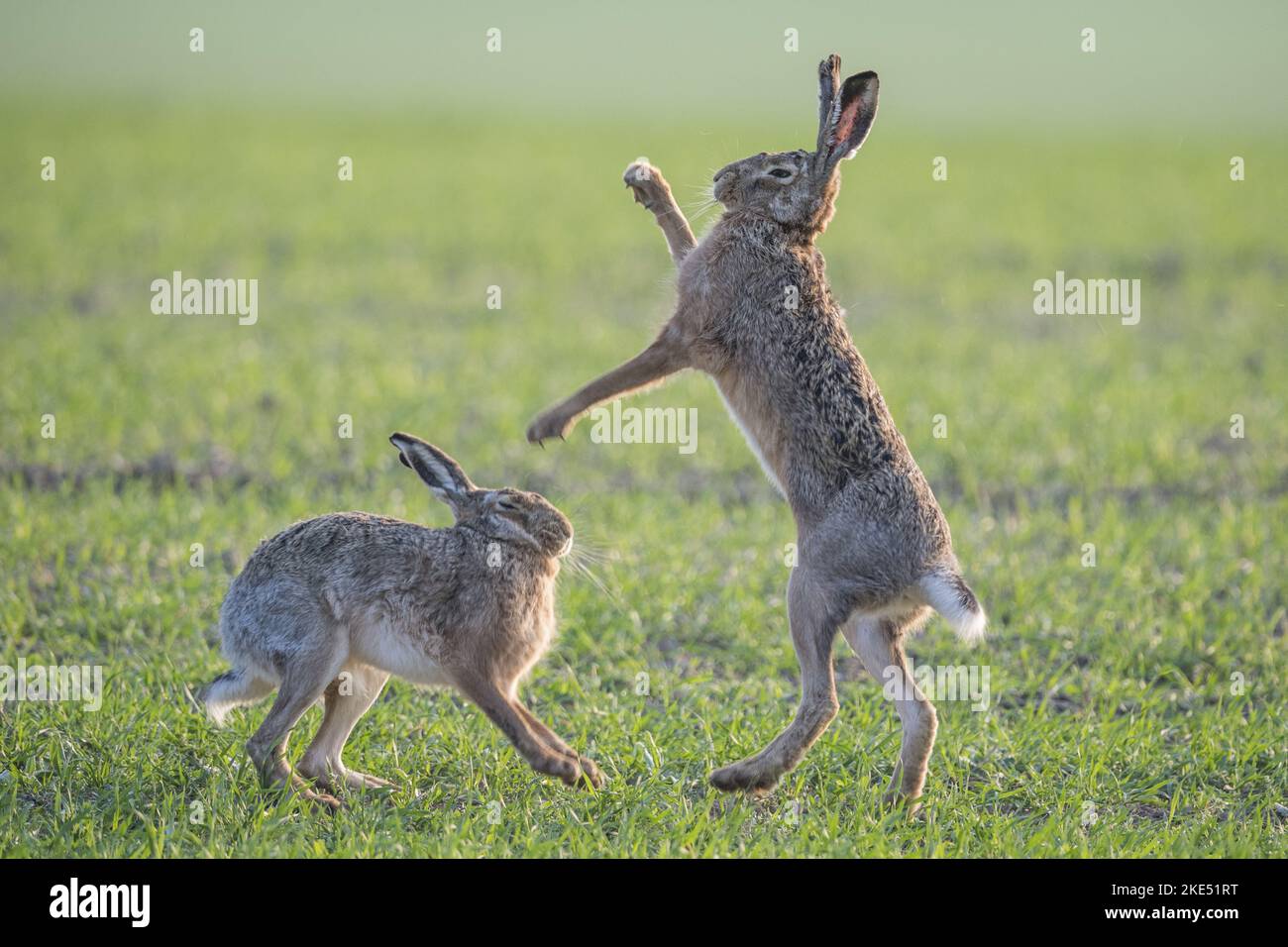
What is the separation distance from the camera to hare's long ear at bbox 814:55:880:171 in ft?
17.9

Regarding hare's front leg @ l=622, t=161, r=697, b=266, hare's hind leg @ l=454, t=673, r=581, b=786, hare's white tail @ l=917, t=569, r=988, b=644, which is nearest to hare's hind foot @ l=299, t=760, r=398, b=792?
hare's hind leg @ l=454, t=673, r=581, b=786

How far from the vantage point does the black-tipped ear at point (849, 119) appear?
215 inches

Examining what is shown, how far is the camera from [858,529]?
16.9 feet

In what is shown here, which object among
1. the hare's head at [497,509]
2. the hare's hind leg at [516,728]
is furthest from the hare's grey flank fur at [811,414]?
the hare's hind leg at [516,728]

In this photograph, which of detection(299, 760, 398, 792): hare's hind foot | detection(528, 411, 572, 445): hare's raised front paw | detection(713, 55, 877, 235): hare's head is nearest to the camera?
detection(299, 760, 398, 792): hare's hind foot

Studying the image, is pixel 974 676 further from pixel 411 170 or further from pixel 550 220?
pixel 411 170

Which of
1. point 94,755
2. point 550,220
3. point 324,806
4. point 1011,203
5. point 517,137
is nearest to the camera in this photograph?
point 324,806

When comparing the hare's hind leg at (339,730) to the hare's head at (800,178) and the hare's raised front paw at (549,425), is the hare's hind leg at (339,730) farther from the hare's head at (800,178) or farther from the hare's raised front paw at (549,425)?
the hare's head at (800,178)

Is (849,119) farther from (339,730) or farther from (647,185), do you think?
(339,730)

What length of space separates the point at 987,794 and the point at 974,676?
114 centimetres

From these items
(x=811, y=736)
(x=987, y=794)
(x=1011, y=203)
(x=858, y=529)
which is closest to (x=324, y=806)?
(x=811, y=736)

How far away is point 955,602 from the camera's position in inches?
196

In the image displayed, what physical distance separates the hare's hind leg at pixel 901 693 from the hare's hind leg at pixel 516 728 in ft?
3.65

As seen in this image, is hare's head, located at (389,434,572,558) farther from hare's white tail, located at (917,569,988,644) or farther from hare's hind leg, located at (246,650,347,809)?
hare's white tail, located at (917,569,988,644)
